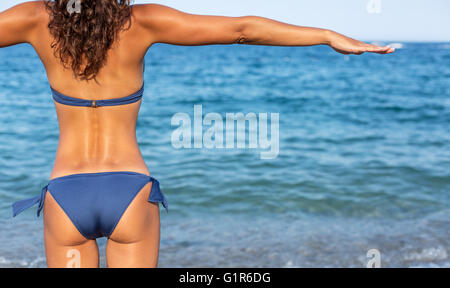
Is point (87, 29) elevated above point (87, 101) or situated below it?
above

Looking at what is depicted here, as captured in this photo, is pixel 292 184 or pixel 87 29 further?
pixel 292 184

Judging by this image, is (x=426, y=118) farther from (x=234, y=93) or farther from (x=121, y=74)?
(x=121, y=74)

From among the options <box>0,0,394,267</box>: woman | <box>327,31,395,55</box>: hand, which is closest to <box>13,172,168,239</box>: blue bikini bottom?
<box>0,0,394,267</box>: woman

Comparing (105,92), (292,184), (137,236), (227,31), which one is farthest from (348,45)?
(292,184)

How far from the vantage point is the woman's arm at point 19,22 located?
1.97 meters

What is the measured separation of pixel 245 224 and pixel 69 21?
14.1ft

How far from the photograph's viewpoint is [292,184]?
24.1 ft

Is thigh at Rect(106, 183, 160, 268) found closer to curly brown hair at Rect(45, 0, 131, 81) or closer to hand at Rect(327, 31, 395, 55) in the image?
curly brown hair at Rect(45, 0, 131, 81)

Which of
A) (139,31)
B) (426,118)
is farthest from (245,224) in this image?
(426,118)

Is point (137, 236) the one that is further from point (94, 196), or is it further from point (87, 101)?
point (87, 101)

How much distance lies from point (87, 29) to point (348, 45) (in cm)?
110

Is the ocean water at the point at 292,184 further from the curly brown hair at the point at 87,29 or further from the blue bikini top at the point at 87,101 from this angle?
the curly brown hair at the point at 87,29

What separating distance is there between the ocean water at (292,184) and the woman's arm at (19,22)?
333 centimetres

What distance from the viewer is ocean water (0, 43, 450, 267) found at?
201 inches
